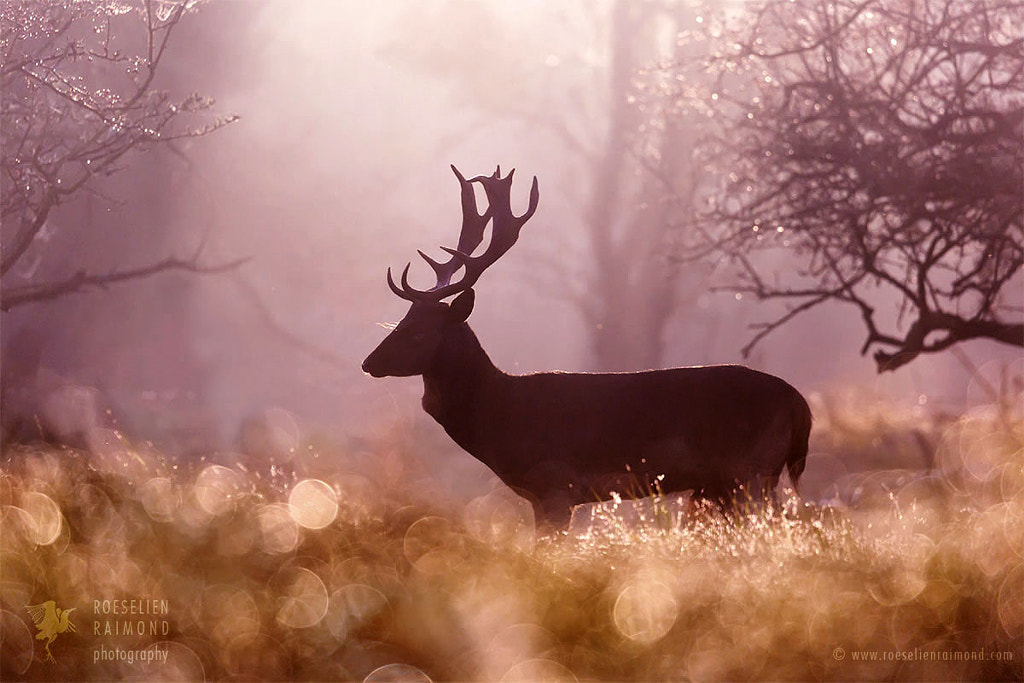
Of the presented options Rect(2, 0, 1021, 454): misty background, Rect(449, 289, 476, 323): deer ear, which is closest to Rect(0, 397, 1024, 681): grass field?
Rect(449, 289, 476, 323): deer ear

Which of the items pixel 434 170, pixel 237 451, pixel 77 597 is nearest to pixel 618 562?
pixel 77 597

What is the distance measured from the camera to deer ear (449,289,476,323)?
24.3 feet

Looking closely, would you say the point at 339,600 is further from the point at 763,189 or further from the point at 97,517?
the point at 763,189

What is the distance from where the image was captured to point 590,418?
751 cm

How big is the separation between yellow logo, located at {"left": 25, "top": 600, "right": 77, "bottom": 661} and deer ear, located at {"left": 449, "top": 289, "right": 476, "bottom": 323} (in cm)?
312

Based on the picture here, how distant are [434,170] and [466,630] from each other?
26.7 meters

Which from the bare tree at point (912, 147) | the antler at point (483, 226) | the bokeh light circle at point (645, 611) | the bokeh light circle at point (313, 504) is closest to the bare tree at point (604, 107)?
the bare tree at point (912, 147)

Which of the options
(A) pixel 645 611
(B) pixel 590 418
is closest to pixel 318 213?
(B) pixel 590 418

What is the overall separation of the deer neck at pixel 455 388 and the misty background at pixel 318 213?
975 centimetres

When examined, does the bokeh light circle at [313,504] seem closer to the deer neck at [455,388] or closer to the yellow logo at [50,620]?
the deer neck at [455,388]

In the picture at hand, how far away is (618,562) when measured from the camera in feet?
19.5

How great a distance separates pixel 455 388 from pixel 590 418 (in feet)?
3.24

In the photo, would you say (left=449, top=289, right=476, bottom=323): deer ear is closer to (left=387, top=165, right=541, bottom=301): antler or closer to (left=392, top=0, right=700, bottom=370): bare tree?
(left=387, top=165, right=541, bottom=301): antler

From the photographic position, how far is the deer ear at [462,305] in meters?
7.41
